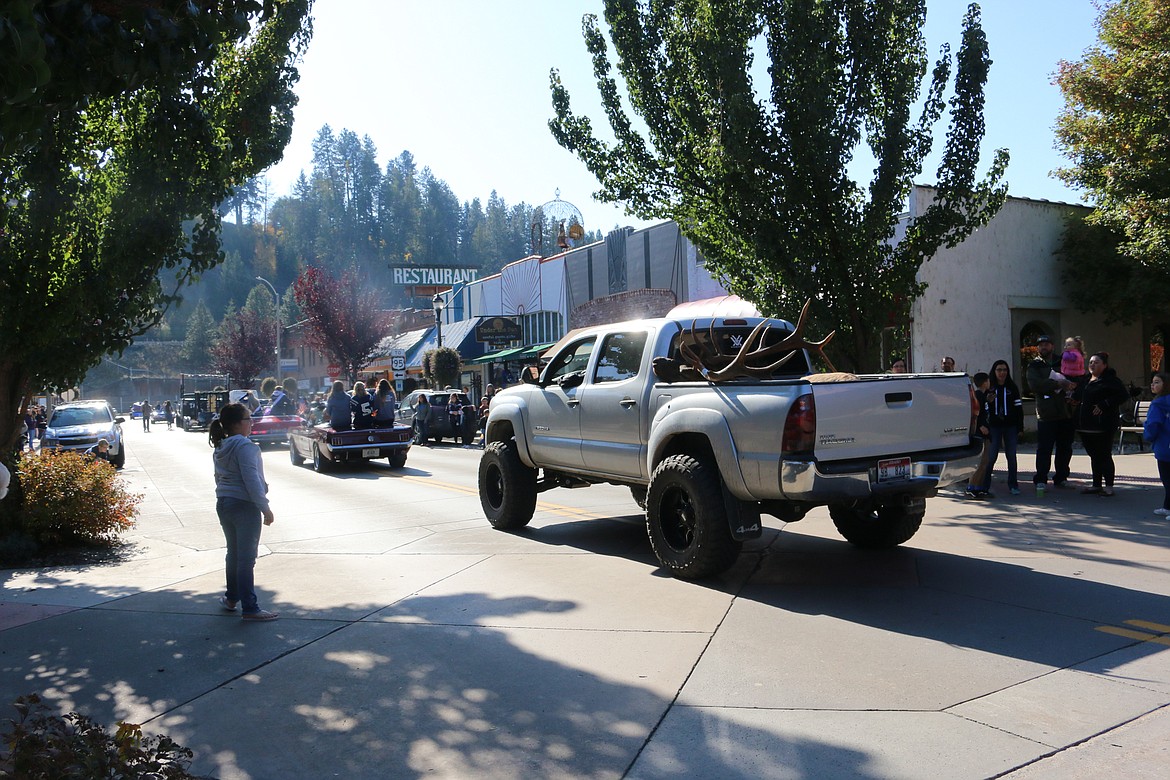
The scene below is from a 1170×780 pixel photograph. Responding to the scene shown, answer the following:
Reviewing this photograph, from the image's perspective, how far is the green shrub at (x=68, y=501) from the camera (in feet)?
29.7

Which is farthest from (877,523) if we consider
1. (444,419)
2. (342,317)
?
(342,317)

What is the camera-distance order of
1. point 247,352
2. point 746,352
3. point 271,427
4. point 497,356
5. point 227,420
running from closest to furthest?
point 227,420 < point 746,352 < point 271,427 < point 497,356 < point 247,352

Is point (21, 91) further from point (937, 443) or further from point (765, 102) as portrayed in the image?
point (765, 102)

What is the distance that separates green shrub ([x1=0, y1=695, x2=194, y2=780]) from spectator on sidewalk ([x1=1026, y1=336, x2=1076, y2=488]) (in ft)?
35.1

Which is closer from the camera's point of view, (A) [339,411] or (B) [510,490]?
(B) [510,490]

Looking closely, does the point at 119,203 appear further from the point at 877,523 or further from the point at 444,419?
the point at 444,419

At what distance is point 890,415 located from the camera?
6395mm

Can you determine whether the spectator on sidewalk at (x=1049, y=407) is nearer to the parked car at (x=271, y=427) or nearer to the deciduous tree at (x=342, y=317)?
the parked car at (x=271, y=427)

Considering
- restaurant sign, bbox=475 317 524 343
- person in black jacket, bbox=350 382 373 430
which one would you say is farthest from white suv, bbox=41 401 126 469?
restaurant sign, bbox=475 317 524 343

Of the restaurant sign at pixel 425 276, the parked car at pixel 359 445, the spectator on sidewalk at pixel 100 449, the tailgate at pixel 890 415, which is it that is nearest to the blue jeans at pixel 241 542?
the tailgate at pixel 890 415

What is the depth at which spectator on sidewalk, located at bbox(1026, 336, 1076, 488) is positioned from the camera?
1127cm

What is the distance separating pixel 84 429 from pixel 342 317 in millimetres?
26822

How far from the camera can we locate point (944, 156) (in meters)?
13.9

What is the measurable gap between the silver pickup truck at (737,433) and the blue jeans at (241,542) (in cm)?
300
